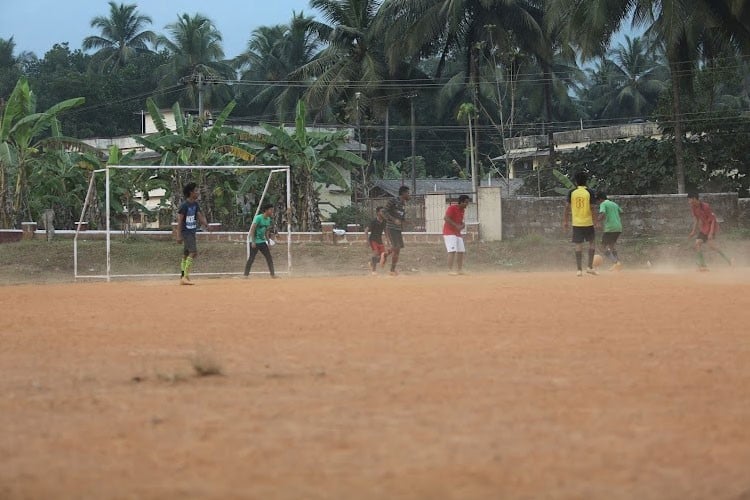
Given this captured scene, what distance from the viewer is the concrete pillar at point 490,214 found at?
33531 mm

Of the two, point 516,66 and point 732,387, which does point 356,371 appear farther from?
point 516,66

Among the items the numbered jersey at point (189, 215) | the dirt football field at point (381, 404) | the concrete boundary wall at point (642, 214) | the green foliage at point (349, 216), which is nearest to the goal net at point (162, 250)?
the green foliage at point (349, 216)

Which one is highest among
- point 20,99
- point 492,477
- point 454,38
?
point 454,38

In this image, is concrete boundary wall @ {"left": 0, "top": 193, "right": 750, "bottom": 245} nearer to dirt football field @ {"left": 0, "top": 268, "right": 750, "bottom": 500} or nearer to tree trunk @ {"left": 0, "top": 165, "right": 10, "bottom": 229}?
tree trunk @ {"left": 0, "top": 165, "right": 10, "bottom": 229}

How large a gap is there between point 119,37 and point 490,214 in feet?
186

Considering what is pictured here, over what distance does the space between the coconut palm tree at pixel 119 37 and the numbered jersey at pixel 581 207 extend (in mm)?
66249

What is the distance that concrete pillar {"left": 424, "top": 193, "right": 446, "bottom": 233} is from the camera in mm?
35625

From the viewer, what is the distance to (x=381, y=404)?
6.80 m

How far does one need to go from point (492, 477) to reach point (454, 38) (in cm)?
4212

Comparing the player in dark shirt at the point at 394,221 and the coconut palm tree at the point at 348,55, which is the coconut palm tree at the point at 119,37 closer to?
the coconut palm tree at the point at 348,55

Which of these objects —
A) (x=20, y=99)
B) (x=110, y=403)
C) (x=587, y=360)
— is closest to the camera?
(x=110, y=403)

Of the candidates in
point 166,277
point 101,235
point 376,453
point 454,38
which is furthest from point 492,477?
point 454,38

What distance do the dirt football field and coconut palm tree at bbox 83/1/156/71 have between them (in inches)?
2856

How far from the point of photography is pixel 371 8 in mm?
49156
